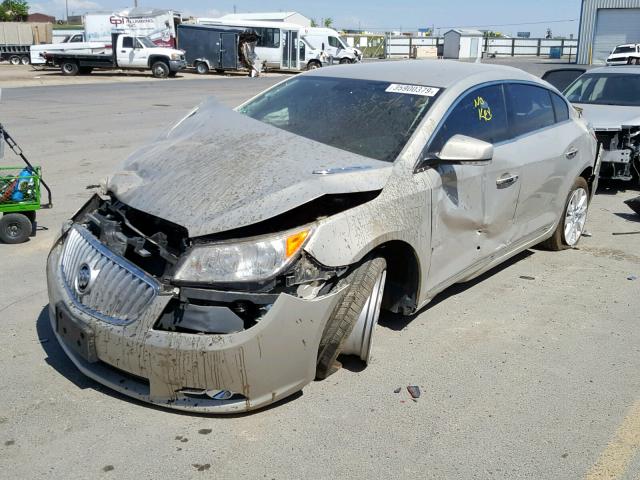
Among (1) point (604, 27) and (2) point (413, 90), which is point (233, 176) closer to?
(2) point (413, 90)

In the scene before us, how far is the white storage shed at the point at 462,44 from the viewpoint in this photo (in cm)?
5803

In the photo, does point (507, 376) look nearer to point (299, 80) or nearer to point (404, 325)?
point (404, 325)

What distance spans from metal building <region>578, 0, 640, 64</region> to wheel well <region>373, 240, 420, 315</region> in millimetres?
50594

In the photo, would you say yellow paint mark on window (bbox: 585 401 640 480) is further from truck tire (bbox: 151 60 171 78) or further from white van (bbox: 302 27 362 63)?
white van (bbox: 302 27 362 63)

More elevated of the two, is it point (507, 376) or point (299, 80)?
point (299, 80)

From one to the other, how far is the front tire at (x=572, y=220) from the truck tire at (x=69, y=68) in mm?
29796

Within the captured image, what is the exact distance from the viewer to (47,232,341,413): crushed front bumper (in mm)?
3004

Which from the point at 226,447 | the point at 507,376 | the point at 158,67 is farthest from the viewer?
the point at 158,67

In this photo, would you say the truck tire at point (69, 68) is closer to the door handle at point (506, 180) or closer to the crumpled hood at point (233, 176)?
the crumpled hood at point (233, 176)

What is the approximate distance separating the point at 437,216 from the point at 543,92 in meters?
2.17

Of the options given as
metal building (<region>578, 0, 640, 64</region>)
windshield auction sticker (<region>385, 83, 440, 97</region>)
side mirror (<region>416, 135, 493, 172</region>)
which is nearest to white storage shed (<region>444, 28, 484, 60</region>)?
metal building (<region>578, 0, 640, 64</region>)

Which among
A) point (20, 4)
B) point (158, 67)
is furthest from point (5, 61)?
point (20, 4)

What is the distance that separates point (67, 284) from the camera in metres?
3.51

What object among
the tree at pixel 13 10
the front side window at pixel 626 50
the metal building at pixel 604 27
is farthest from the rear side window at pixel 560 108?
the tree at pixel 13 10
